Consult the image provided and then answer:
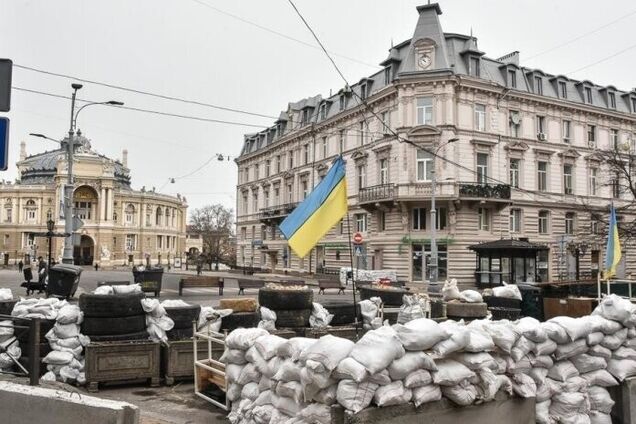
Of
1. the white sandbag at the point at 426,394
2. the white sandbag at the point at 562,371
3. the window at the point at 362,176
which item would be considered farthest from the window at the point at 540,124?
the white sandbag at the point at 426,394

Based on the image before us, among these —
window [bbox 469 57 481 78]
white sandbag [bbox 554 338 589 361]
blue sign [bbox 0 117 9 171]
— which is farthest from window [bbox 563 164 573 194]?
blue sign [bbox 0 117 9 171]

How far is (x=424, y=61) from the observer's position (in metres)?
35.9

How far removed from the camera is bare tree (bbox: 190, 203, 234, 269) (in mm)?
86875

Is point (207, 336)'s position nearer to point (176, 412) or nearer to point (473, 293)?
point (176, 412)

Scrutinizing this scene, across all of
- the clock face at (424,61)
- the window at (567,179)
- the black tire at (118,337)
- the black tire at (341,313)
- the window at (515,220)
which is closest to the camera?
the black tire at (118,337)

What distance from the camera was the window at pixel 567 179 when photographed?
135 feet

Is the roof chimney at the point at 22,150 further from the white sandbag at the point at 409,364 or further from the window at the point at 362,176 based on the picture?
the white sandbag at the point at 409,364

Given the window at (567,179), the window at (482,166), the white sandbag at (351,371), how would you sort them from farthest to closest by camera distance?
the window at (567,179) → the window at (482,166) → the white sandbag at (351,371)

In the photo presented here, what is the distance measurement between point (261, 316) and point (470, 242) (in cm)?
2879

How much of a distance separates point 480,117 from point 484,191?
17.2 feet

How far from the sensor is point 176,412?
250 inches

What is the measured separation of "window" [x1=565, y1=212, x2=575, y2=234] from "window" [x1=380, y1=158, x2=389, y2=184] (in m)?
14.2

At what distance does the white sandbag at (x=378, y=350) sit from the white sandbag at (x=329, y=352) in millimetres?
77

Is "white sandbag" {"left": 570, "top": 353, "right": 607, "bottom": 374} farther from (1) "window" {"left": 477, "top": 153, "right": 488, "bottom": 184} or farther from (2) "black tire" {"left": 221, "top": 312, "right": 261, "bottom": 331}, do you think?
(1) "window" {"left": 477, "top": 153, "right": 488, "bottom": 184}
